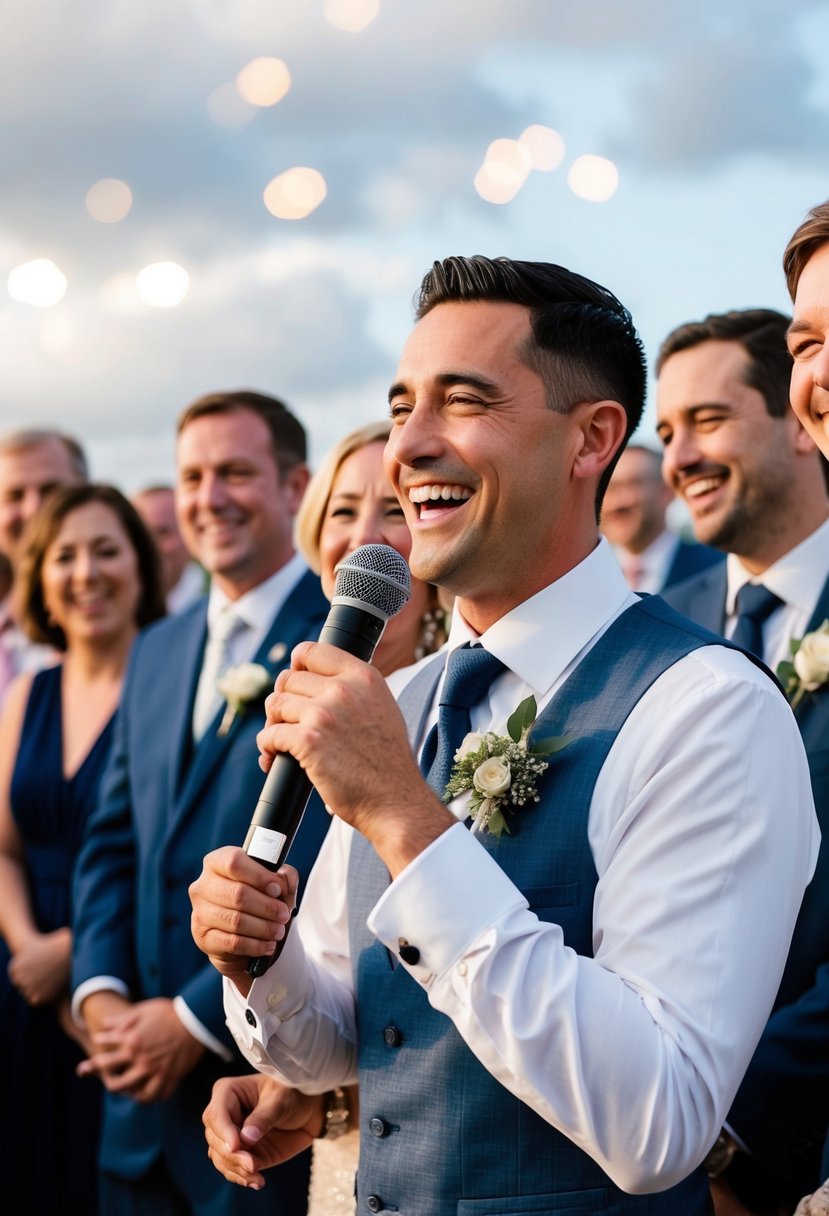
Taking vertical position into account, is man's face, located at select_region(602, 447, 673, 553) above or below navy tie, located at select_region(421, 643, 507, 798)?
above

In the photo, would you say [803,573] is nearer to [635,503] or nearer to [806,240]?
[806,240]

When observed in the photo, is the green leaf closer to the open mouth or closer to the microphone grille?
the microphone grille

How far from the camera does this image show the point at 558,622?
90.4 inches

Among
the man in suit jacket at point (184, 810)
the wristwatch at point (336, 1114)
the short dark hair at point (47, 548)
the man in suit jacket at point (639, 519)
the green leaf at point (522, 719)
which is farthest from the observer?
the man in suit jacket at point (639, 519)

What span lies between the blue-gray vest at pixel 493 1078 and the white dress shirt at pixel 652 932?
0.14 feet

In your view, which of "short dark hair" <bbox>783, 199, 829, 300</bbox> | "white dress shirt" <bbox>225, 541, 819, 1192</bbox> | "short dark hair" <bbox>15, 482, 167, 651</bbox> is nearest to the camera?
"white dress shirt" <bbox>225, 541, 819, 1192</bbox>

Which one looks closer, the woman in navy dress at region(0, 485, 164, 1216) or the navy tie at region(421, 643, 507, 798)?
the navy tie at region(421, 643, 507, 798)

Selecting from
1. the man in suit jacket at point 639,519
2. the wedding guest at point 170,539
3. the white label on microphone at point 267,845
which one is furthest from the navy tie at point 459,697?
the wedding guest at point 170,539

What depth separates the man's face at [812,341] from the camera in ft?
7.27

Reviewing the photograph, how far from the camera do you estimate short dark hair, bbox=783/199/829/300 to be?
7.41ft

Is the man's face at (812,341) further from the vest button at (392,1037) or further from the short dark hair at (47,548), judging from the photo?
the short dark hair at (47,548)

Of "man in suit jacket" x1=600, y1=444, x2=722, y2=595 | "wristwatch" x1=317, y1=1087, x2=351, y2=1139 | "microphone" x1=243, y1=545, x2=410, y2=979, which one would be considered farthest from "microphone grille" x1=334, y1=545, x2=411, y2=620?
"man in suit jacket" x1=600, y1=444, x2=722, y2=595

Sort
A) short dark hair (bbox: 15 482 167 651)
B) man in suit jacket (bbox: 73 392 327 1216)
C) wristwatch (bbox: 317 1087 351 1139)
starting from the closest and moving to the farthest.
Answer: wristwatch (bbox: 317 1087 351 1139) < man in suit jacket (bbox: 73 392 327 1216) < short dark hair (bbox: 15 482 167 651)

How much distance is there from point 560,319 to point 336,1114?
1.66 m
